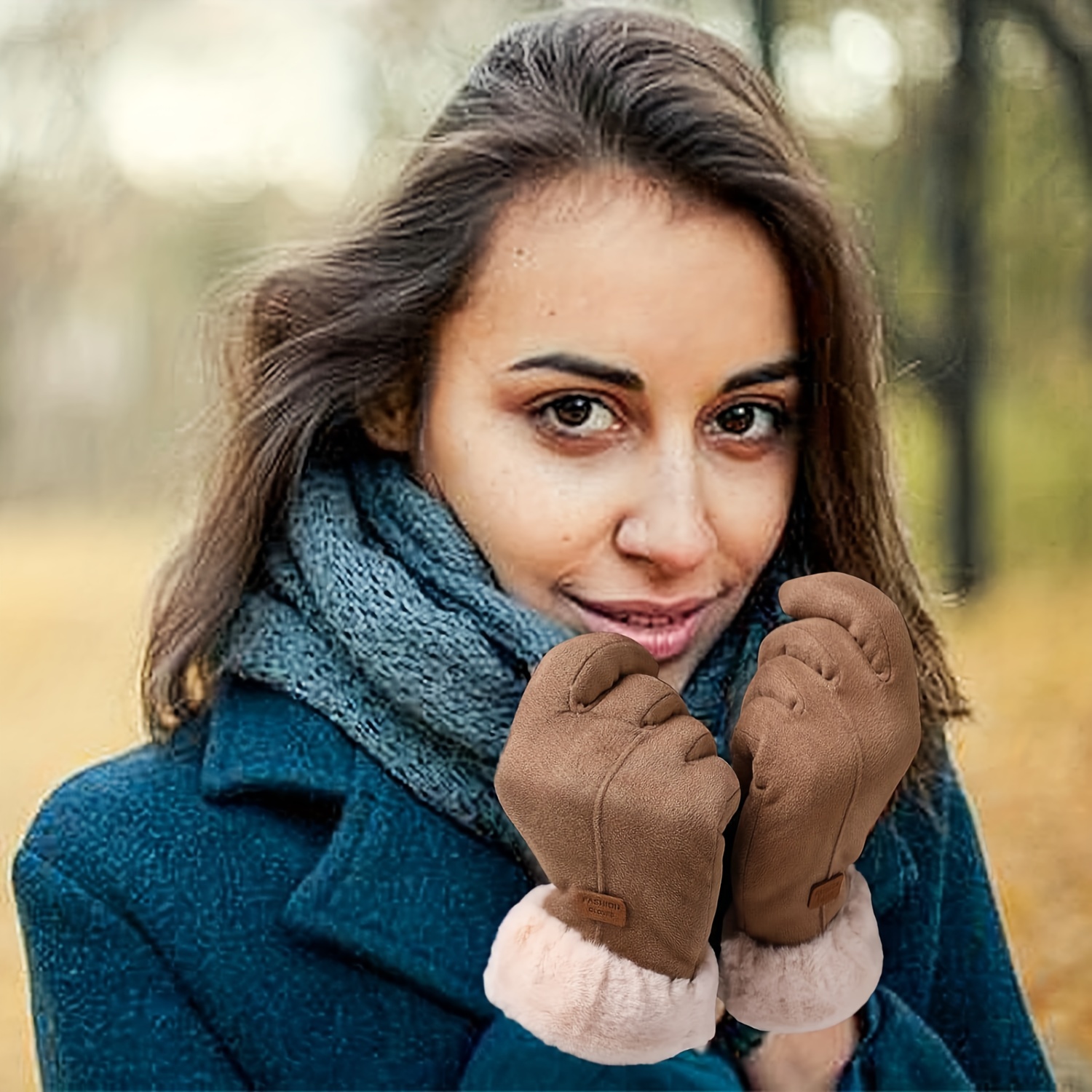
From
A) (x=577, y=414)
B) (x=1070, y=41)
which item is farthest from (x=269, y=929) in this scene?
(x=1070, y=41)

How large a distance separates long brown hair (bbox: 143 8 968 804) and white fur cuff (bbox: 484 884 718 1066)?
22 cm

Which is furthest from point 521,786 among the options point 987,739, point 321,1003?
point 987,739

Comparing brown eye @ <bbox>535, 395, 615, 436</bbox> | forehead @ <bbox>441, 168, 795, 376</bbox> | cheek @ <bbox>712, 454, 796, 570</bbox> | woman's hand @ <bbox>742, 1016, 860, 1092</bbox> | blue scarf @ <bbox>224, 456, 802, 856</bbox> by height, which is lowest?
woman's hand @ <bbox>742, 1016, 860, 1092</bbox>

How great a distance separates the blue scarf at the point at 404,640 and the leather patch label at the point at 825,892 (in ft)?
0.35

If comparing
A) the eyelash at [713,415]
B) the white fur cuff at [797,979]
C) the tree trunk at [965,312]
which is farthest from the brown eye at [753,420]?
the tree trunk at [965,312]

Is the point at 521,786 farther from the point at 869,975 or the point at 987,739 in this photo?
the point at 987,739

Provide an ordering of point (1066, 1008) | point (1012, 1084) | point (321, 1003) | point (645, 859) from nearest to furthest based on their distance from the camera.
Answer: point (645, 859)
point (321, 1003)
point (1012, 1084)
point (1066, 1008)

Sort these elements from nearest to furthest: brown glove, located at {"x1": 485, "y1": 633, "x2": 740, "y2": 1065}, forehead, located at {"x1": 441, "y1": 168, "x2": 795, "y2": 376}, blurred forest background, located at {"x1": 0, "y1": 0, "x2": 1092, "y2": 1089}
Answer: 1. brown glove, located at {"x1": 485, "y1": 633, "x2": 740, "y2": 1065}
2. forehead, located at {"x1": 441, "y1": 168, "x2": 795, "y2": 376}
3. blurred forest background, located at {"x1": 0, "y1": 0, "x2": 1092, "y2": 1089}

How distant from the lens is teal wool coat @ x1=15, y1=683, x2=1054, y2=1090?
86 cm

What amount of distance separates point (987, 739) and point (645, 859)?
0.54 m

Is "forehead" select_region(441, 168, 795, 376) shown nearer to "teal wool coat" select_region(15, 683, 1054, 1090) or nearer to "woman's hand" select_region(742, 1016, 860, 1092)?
"teal wool coat" select_region(15, 683, 1054, 1090)

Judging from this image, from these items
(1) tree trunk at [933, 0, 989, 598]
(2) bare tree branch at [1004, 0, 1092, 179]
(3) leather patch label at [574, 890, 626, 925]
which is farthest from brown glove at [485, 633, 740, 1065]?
(2) bare tree branch at [1004, 0, 1092, 179]

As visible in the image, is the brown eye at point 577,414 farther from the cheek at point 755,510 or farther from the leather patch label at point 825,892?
the leather patch label at point 825,892

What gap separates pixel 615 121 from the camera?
0.88 metres
